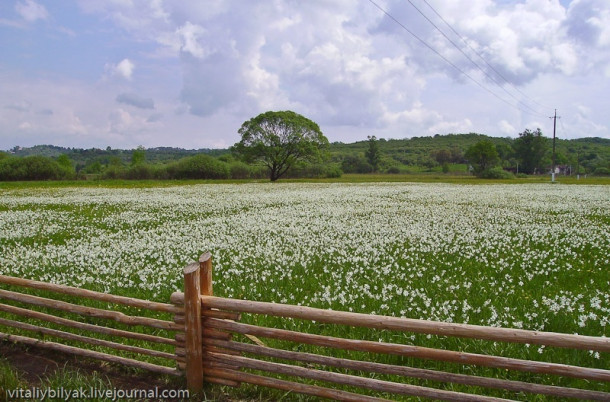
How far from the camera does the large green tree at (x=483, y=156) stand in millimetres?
110250

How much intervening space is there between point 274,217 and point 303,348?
13499 millimetres

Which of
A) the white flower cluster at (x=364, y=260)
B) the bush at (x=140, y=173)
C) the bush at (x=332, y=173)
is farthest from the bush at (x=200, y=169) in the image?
the white flower cluster at (x=364, y=260)

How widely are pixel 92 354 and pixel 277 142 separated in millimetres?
66419

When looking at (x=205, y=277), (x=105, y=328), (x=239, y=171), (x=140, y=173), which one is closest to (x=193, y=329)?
(x=205, y=277)

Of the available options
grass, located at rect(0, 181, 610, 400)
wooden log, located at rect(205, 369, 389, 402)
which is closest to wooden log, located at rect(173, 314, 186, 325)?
wooden log, located at rect(205, 369, 389, 402)

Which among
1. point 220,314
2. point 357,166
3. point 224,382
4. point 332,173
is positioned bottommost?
point 224,382

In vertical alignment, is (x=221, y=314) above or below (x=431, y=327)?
below

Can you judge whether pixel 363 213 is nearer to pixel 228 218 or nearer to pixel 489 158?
pixel 228 218

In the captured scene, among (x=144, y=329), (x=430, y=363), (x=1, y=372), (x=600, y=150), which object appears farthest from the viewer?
(x=600, y=150)

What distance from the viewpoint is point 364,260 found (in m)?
10.2

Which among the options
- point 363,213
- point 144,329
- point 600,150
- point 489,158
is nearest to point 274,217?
point 363,213

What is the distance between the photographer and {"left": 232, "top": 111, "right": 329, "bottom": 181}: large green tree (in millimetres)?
70000

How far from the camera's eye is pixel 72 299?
26.6 feet

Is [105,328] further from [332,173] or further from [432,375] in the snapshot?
[332,173]
